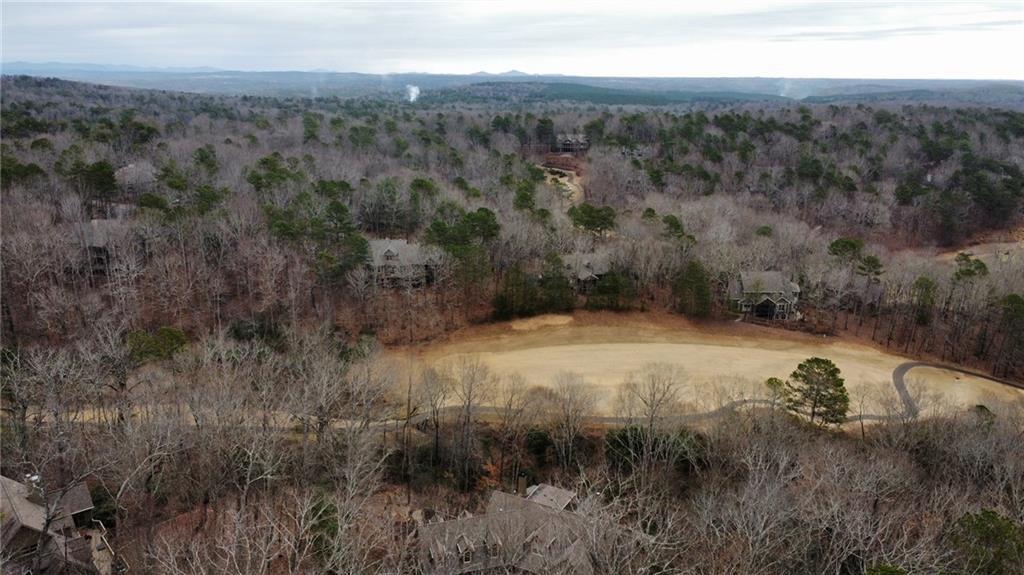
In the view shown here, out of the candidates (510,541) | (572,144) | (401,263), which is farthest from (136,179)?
(572,144)

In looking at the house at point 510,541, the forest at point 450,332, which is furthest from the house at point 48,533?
the house at point 510,541

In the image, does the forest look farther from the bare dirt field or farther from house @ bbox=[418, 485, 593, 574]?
the bare dirt field

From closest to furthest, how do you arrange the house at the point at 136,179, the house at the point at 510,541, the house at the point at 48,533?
the house at the point at 510,541 → the house at the point at 48,533 → the house at the point at 136,179

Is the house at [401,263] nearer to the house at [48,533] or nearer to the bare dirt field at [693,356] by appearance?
the bare dirt field at [693,356]

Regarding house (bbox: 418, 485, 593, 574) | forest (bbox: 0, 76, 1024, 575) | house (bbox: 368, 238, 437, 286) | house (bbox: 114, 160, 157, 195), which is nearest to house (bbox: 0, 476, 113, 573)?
forest (bbox: 0, 76, 1024, 575)

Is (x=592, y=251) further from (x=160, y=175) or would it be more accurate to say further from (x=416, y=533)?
(x=160, y=175)

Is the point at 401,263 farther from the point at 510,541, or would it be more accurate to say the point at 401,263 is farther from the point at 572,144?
the point at 572,144
